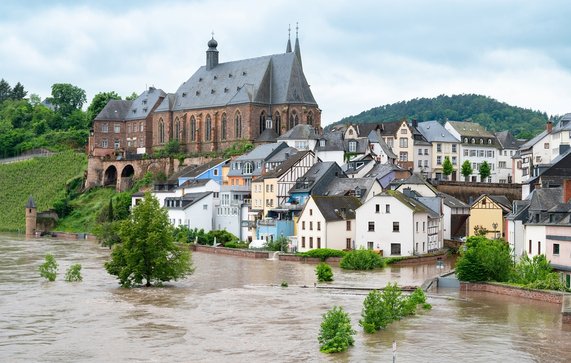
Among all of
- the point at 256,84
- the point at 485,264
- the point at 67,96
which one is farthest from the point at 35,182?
the point at 485,264

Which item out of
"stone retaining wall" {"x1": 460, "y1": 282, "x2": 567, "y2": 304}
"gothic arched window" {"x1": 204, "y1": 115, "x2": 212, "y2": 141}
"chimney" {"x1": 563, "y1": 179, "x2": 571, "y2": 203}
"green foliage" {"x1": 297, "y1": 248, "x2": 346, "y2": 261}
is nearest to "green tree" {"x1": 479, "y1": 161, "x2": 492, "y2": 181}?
"gothic arched window" {"x1": 204, "y1": 115, "x2": 212, "y2": 141}

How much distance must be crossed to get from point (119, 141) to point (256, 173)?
44.9 metres

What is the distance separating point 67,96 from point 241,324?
13473 cm

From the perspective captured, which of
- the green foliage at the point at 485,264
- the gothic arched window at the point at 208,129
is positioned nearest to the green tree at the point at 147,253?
the green foliage at the point at 485,264

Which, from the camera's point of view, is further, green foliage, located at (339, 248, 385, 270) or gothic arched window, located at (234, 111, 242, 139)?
gothic arched window, located at (234, 111, 242, 139)

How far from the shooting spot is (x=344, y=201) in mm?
73562

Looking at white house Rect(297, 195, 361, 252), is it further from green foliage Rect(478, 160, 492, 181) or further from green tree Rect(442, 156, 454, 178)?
green foliage Rect(478, 160, 492, 181)

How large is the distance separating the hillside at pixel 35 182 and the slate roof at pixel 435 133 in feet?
154

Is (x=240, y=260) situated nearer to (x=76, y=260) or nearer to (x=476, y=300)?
(x=76, y=260)

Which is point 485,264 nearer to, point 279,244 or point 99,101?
point 279,244

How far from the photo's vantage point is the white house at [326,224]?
70938 mm

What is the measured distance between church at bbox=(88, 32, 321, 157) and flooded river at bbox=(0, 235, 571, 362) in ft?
182

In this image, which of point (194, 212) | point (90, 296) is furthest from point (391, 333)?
point (194, 212)

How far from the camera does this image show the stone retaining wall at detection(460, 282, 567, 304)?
45.4m
